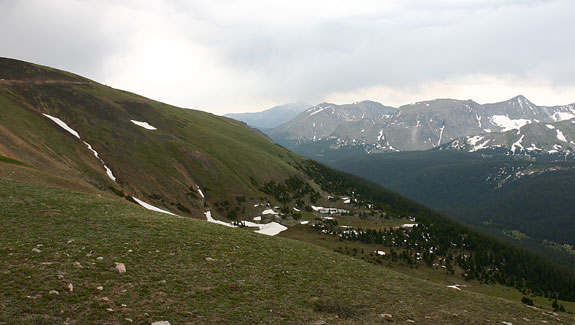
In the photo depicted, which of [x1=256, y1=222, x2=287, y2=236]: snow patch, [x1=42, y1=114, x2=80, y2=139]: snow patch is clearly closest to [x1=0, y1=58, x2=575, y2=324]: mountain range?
[x1=256, y1=222, x2=287, y2=236]: snow patch

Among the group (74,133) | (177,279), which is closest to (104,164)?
(74,133)

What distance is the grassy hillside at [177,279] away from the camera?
13383mm

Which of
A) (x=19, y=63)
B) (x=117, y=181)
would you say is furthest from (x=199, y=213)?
(x=19, y=63)

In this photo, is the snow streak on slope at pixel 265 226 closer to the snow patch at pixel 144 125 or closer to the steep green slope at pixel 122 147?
the steep green slope at pixel 122 147

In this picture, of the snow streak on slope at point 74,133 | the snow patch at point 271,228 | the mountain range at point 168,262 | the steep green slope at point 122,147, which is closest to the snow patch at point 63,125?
the snow streak on slope at point 74,133

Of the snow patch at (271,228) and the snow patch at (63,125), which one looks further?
the snow patch at (63,125)

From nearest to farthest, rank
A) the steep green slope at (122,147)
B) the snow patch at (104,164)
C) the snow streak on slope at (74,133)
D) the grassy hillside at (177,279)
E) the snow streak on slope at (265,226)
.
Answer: the grassy hillside at (177,279) → the steep green slope at (122,147) → the snow patch at (104,164) → the snow streak on slope at (74,133) → the snow streak on slope at (265,226)

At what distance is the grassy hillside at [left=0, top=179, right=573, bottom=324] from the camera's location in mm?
13383

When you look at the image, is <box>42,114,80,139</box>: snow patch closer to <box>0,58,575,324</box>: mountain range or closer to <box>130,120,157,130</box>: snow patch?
<box>0,58,575,324</box>: mountain range

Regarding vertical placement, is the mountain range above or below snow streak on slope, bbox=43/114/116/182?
below

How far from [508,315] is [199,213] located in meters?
68.8

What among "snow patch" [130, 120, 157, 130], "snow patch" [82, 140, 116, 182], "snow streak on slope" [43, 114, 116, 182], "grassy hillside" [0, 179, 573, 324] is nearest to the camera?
"grassy hillside" [0, 179, 573, 324]

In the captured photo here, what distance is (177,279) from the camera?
16.7 meters

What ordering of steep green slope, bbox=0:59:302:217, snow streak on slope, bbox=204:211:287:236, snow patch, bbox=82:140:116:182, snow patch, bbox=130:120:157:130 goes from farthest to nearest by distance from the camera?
snow patch, bbox=130:120:157:130
snow streak on slope, bbox=204:211:287:236
snow patch, bbox=82:140:116:182
steep green slope, bbox=0:59:302:217
